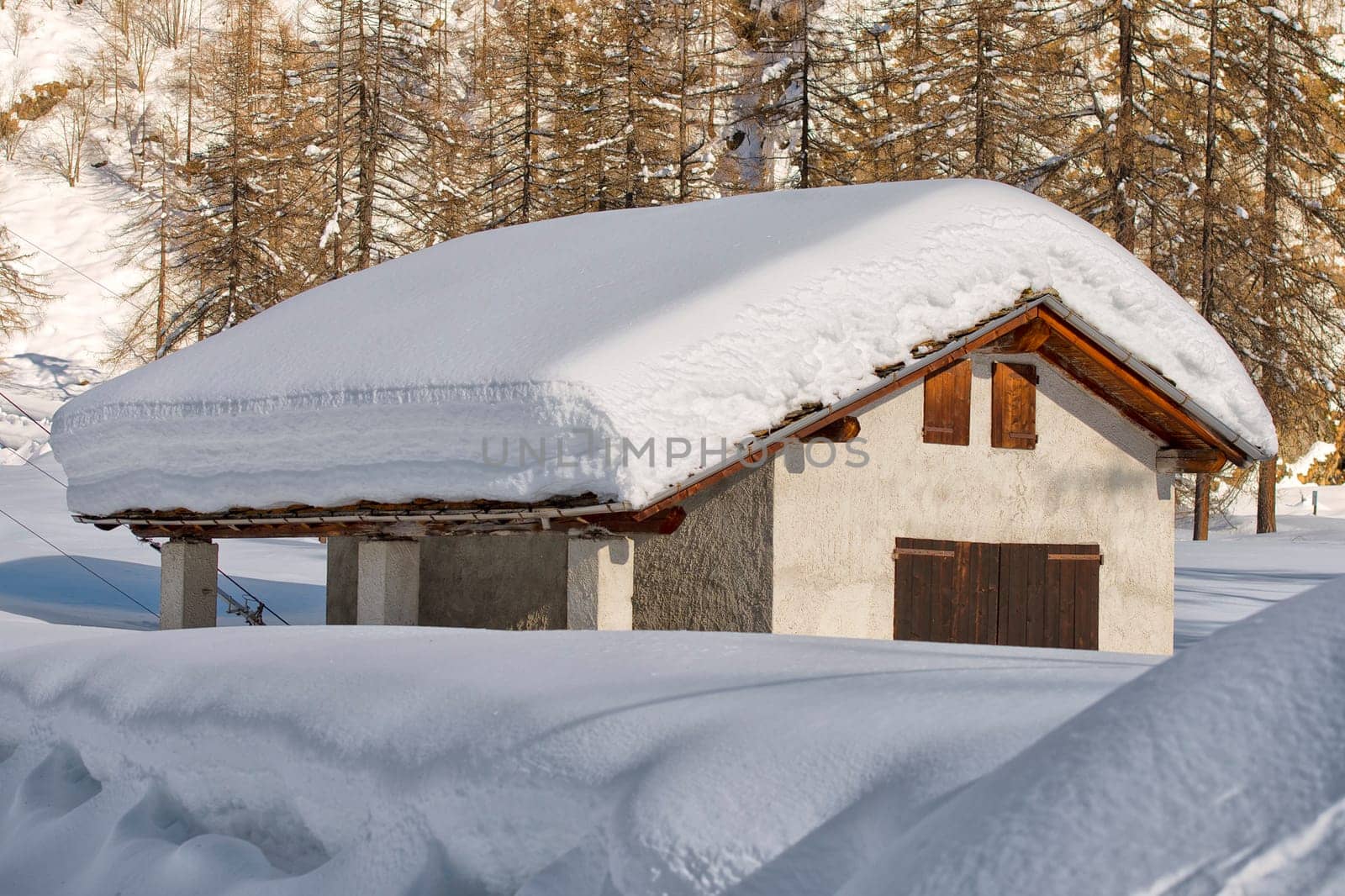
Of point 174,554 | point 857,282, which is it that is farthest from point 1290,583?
point 174,554

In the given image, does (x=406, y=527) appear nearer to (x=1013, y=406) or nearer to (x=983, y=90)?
(x=1013, y=406)

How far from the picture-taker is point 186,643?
6277mm

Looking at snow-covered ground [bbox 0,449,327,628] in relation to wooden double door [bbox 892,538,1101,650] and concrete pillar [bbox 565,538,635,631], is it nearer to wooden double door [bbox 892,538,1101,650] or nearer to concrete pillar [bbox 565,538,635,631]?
concrete pillar [bbox 565,538,635,631]

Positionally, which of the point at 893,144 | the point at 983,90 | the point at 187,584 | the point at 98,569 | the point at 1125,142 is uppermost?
the point at 983,90

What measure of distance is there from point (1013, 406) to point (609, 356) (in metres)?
4.11

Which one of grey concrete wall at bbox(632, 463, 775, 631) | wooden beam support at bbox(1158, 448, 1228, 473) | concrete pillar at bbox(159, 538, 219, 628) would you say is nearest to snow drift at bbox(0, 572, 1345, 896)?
grey concrete wall at bbox(632, 463, 775, 631)

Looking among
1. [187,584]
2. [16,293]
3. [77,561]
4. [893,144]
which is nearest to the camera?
[187,584]

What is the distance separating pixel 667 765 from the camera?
3604 millimetres

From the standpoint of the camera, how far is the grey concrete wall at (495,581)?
10.3 meters

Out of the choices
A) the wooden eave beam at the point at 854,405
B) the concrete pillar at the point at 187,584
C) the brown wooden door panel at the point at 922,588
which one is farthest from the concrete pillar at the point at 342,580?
the brown wooden door panel at the point at 922,588

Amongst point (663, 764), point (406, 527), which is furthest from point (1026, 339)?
point (663, 764)

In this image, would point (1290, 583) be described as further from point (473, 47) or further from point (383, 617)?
point (473, 47)

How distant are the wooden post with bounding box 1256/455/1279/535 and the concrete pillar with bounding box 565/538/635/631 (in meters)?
19.1

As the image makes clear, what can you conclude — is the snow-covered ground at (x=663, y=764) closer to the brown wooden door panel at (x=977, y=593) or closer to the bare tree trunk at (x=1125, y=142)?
the brown wooden door panel at (x=977, y=593)
